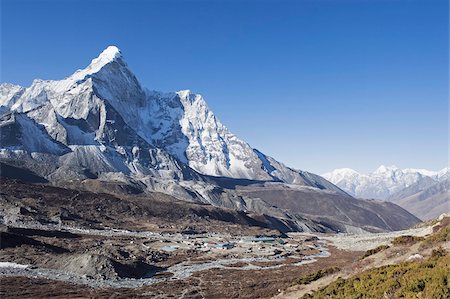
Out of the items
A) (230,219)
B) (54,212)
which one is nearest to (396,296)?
(54,212)

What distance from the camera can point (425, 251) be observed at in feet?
115

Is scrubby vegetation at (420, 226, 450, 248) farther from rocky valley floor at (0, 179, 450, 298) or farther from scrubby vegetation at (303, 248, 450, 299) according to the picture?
scrubby vegetation at (303, 248, 450, 299)

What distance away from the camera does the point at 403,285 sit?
20.8 m

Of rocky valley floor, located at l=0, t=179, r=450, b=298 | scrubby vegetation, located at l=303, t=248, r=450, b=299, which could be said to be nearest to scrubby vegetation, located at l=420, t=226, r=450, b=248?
rocky valley floor, located at l=0, t=179, r=450, b=298

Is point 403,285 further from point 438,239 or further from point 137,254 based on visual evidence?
point 137,254

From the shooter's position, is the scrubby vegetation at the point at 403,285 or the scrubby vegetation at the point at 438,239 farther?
the scrubby vegetation at the point at 438,239

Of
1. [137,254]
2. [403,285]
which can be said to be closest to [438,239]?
[403,285]

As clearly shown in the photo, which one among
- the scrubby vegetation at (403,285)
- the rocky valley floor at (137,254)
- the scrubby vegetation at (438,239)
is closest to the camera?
the scrubby vegetation at (403,285)

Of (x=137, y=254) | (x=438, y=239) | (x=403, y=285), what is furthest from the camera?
(x=137, y=254)

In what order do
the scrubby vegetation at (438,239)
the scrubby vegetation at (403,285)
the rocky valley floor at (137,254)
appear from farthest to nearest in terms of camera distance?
1. the rocky valley floor at (137,254)
2. the scrubby vegetation at (438,239)
3. the scrubby vegetation at (403,285)

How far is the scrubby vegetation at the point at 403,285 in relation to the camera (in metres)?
18.6

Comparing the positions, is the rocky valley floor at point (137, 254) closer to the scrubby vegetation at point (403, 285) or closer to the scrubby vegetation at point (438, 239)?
the scrubby vegetation at point (438, 239)

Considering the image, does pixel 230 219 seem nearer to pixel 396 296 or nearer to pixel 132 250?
pixel 132 250

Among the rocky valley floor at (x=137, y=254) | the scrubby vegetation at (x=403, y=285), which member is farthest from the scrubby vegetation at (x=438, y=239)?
the scrubby vegetation at (x=403, y=285)
